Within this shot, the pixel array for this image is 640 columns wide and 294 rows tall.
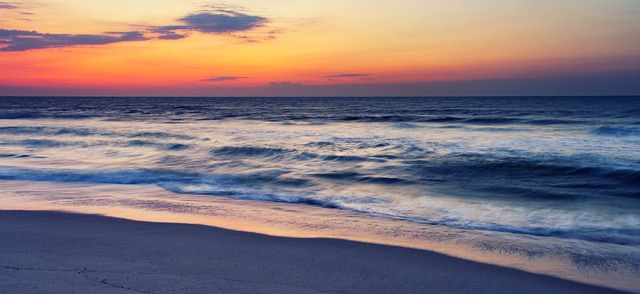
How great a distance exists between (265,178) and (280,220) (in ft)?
16.0

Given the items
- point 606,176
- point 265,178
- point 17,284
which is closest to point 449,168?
point 606,176

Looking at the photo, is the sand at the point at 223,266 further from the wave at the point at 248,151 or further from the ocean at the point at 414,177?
the wave at the point at 248,151

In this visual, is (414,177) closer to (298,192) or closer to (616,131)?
(298,192)

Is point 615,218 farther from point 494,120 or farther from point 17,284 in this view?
point 494,120

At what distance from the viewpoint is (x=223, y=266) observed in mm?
4652

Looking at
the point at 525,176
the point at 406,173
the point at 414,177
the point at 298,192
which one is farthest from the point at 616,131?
the point at 298,192

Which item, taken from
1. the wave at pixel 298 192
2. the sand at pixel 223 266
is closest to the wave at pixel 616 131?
the wave at pixel 298 192

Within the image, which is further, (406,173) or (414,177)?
(406,173)

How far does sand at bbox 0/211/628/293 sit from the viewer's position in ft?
13.4

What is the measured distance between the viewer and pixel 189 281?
4.15 metres

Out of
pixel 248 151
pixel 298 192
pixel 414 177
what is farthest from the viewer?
pixel 248 151

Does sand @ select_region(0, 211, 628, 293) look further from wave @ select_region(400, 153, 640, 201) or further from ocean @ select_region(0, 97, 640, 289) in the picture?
wave @ select_region(400, 153, 640, 201)

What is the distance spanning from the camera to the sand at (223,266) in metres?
4.07

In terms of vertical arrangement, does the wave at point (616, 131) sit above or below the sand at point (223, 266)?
above
